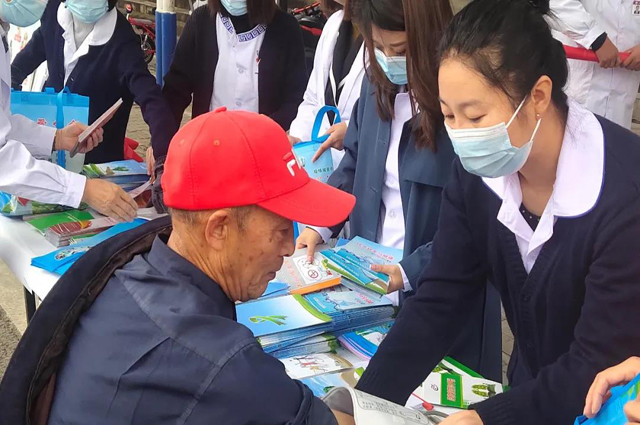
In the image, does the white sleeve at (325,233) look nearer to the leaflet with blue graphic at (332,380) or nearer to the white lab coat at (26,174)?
the leaflet with blue graphic at (332,380)

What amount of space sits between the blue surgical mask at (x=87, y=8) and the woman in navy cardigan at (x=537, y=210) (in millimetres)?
1968

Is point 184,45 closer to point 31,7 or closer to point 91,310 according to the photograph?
point 31,7

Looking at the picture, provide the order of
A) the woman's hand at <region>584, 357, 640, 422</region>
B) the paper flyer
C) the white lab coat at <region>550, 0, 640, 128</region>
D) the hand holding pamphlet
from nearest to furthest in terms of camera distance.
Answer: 1. the woman's hand at <region>584, 357, 640, 422</region>
2. the paper flyer
3. the hand holding pamphlet
4. the white lab coat at <region>550, 0, 640, 128</region>

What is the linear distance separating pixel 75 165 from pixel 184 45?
2.81 feet

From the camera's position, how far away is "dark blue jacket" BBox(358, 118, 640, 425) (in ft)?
4.26

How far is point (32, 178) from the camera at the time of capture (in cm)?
229

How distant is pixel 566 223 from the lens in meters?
1.40

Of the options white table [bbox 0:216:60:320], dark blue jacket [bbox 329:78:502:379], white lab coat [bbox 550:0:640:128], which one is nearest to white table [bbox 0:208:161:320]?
white table [bbox 0:216:60:320]

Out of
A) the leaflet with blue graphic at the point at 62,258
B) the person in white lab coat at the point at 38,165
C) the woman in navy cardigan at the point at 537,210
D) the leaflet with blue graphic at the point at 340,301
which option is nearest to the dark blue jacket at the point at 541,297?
the woman in navy cardigan at the point at 537,210

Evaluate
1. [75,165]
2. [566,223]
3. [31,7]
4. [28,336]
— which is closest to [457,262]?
[566,223]

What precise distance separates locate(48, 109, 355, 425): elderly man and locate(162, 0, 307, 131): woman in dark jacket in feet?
6.47

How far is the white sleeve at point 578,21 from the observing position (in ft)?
10.8

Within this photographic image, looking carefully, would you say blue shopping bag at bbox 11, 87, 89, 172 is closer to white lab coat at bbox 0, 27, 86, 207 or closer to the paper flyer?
white lab coat at bbox 0, 27, 86, 207

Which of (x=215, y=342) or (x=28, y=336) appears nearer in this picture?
(x=215, y=342)
